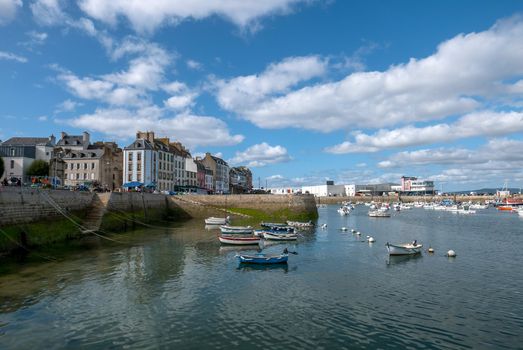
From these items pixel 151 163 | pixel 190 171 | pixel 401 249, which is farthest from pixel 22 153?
pixel 401 249

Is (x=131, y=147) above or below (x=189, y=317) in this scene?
above

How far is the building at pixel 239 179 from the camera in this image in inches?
5743

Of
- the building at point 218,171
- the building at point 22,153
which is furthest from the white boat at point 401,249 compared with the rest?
the building at point 218,171

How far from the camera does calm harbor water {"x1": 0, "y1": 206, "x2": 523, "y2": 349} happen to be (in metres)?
15.5

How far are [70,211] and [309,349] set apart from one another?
121 feet

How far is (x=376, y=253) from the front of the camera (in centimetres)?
3647

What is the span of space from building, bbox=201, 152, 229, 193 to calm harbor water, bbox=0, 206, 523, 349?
9245 cm

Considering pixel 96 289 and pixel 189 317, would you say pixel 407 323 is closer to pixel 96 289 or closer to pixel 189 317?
pixel 189 317

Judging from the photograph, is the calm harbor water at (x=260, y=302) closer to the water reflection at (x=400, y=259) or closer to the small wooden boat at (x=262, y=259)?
the water reflection at (x=400, y=259)

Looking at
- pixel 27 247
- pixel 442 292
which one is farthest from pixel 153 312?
pixel 27 247

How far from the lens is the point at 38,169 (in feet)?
228

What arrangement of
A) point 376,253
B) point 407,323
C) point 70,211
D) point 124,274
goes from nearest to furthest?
point 407,323 < point 124,274 < point 376,253 < point 70,211

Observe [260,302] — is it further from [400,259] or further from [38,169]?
[38,169]

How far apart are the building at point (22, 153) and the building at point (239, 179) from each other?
7109 cm
